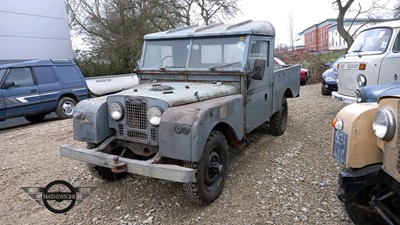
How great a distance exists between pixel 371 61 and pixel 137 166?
18.3 feet

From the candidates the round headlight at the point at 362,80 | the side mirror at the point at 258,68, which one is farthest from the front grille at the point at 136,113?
the round headlight at the point at 362,80

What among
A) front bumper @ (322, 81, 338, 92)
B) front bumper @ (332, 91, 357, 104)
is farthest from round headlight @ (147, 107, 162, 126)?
front bumper @ (322, 81, 338, 92)

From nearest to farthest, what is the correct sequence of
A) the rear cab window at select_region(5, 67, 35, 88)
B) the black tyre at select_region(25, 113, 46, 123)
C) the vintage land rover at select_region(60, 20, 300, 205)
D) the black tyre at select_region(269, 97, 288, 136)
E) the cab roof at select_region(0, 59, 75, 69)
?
the vintage land rover at select_region(60, 20, 300, 205) < the black tyre at select_region(269, 97, 288, 136) < the rear cab window at select_region(5, 67, 35, 88) < the cab roof at select_region(0, 59, 75, 69) < the black tyre at select_region(25, 113, 46, 123)

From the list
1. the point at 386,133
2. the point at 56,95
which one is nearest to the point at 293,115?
the point at 386,133

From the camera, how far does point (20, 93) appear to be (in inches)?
323

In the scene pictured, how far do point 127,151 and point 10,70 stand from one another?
20.8ft

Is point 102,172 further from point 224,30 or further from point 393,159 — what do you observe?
point 393,159

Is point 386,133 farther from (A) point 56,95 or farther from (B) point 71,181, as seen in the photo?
(A) point 56,95

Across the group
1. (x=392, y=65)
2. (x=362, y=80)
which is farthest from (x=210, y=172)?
(x=392, y=65)

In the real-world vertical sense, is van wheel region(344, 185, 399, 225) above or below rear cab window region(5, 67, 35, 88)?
below

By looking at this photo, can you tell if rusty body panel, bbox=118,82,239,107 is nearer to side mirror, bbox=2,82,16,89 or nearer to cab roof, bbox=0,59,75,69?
side mirror, bbox=2,82,16,89

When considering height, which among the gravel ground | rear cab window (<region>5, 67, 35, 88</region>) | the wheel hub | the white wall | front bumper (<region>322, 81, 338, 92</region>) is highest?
the white wall

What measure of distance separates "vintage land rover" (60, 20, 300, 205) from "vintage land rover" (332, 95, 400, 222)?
1317 mm

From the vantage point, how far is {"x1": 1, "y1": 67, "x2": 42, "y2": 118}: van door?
26.2 ft
